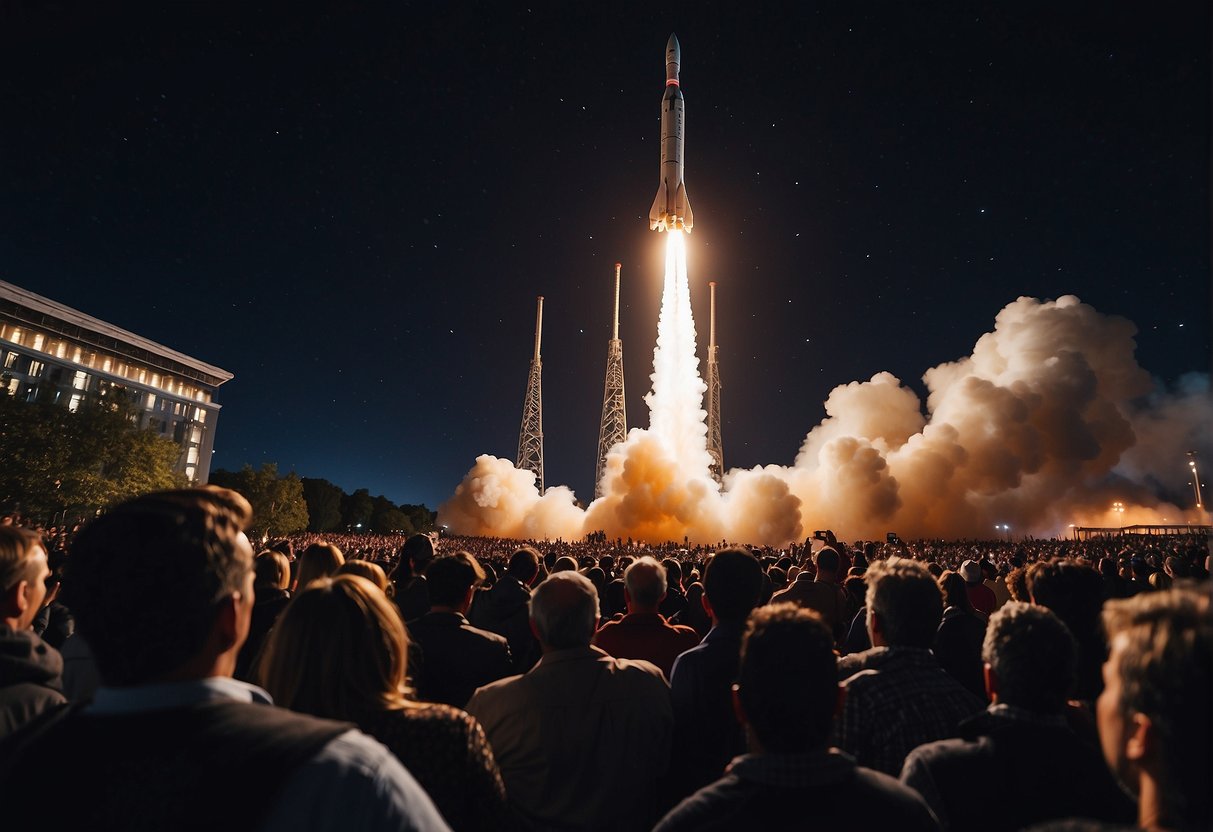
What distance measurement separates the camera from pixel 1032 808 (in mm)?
2238

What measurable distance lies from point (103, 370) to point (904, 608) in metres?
72.5

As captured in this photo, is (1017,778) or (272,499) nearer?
(1017,778)

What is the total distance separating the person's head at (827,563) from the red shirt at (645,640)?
316 centimetres

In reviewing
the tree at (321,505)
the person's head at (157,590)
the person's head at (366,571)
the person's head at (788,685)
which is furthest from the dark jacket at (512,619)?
the tree at (321,505)

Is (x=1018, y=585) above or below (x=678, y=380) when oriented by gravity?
below

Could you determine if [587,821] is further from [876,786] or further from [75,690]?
[75,690]

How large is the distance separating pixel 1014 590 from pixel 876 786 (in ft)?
15.3

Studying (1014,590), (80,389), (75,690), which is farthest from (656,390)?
(80,389)

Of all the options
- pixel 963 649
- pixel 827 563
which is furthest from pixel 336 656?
pixel 827 563

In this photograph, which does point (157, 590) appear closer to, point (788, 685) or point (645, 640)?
point (788, 685)

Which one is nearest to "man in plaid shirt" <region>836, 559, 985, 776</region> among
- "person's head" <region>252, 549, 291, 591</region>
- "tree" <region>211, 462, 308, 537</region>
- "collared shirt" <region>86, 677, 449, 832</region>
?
"collared shirt" <region>86, 677, 449, 832</region>

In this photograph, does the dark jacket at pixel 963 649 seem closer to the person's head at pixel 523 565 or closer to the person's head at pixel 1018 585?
the person's head at pixel 1018 585

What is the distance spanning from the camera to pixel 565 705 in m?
3.22

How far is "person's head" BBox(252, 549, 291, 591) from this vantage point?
496 cm
